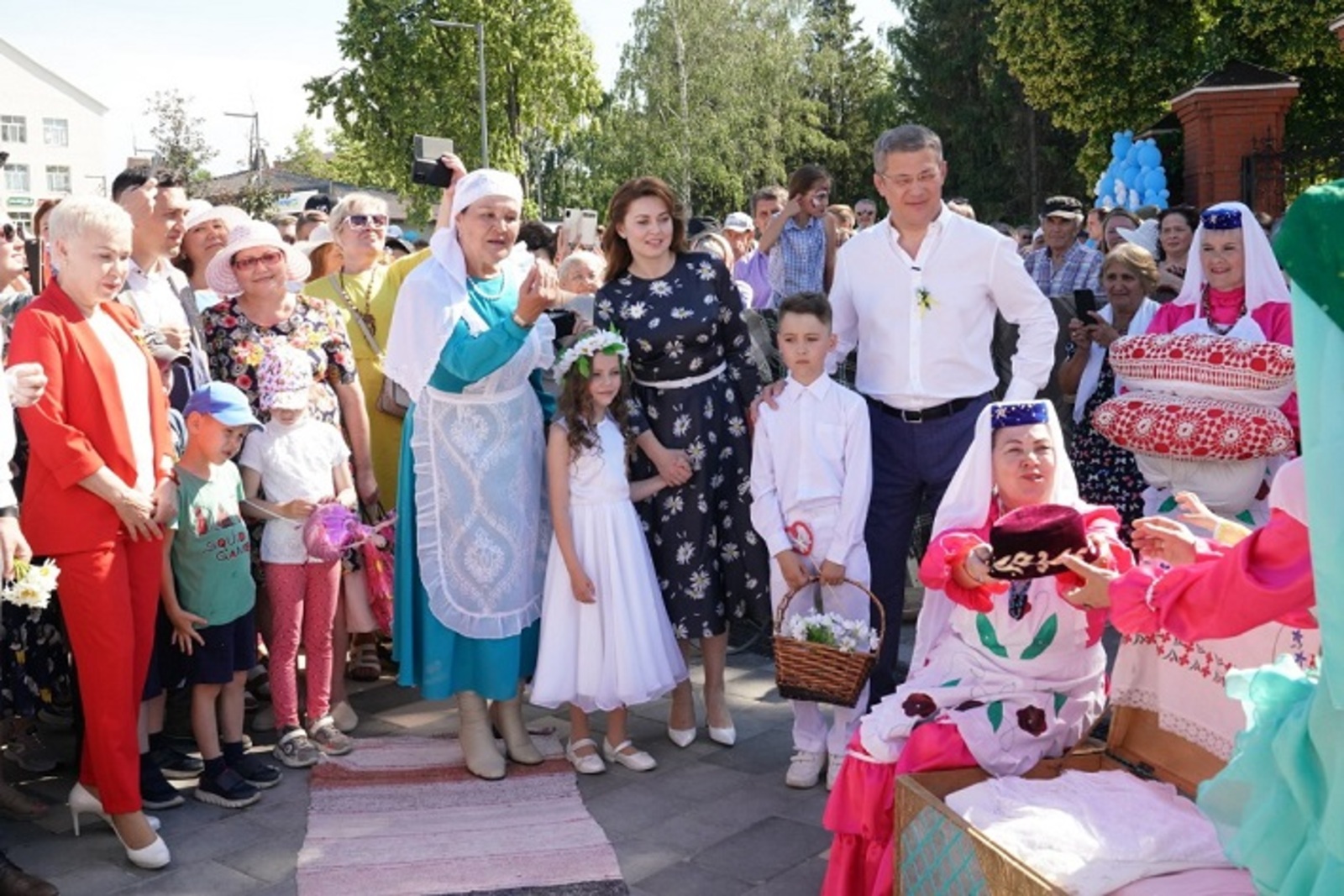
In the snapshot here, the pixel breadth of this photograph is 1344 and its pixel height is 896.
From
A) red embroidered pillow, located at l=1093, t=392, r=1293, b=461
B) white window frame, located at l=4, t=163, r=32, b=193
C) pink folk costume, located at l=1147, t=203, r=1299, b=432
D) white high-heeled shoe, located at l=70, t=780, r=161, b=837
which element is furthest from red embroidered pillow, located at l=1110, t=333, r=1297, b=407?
white window frame, located at l=4, t=163, r=32, b=193

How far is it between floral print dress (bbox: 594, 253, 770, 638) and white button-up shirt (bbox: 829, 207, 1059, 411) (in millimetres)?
697

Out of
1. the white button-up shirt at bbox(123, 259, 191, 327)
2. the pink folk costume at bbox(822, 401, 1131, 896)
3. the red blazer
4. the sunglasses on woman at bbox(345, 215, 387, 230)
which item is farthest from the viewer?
the sunglasses on woman at bbox(345, 215, 387, 230)

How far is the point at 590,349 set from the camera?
17.5 ft

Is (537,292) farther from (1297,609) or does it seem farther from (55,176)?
(55,176)

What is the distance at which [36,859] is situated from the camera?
470 cm

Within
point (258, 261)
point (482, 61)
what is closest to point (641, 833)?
point (258, 261)

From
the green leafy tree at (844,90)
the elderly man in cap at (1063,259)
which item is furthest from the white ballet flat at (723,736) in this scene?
the green leafy tree at (844,90)

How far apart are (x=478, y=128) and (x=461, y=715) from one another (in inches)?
1353

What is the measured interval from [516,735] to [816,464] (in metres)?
1.66

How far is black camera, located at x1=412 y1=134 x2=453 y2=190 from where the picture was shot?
5785 millimetres

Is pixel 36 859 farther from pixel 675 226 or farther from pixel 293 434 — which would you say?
pixel 675 226

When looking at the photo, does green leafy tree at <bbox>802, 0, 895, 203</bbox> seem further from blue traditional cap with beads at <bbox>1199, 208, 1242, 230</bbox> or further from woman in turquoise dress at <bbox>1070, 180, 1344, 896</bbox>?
woman in turquoise dress at <bbox>1070, 180, 1344, 896</bbox>

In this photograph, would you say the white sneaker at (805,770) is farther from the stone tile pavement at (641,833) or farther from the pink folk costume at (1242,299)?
the pink folk costume at (1242,299)

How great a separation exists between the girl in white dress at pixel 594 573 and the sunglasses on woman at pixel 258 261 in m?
1.27
